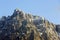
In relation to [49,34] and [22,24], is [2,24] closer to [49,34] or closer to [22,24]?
[22,24]

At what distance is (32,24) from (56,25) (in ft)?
95.9

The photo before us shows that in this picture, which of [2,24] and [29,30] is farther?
[2,24]

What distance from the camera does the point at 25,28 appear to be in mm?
151750

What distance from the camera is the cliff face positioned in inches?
6009

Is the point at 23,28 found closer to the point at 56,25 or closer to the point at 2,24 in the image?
the point at 2,24

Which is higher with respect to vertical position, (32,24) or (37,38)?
(32,24)

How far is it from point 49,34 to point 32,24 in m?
17.8

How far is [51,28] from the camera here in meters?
172

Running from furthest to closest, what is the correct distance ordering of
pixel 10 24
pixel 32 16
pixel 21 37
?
pixel 32 16, pixel 10 24, pixel 21 37

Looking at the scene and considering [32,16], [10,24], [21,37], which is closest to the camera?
[21,37]

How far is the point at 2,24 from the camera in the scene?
563 feet

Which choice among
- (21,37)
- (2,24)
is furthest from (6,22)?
(21,37)

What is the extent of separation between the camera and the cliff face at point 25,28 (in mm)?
152625

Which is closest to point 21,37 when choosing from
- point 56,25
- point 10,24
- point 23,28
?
point 23,28
